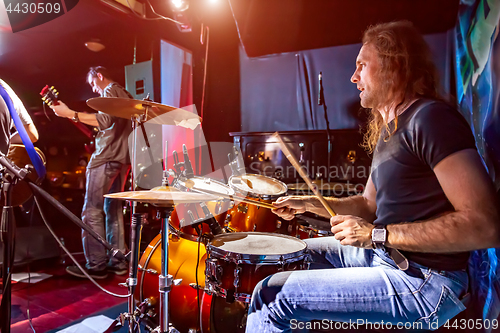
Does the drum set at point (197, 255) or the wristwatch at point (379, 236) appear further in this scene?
the drum set at point (197, 255)

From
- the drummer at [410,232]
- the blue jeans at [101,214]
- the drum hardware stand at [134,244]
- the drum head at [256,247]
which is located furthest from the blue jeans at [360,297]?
the blue jeans at [101,214]

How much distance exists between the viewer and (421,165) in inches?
42.0

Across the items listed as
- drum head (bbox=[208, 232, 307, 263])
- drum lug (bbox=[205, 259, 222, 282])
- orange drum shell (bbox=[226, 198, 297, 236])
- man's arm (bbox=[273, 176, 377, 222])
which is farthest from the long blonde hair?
orange drum shell (bbox=[226, 198, 297, 236])

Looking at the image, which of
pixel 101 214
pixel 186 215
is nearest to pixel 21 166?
pixel 101 214

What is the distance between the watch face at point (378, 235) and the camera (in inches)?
40.4

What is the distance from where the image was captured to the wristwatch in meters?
1.03

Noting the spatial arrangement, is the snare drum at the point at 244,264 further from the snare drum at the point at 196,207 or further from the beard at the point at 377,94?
the beard at the point at 377,94

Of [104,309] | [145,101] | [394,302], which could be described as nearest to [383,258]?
[394,302]

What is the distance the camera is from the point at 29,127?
2.30 m

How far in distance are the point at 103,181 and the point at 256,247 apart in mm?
2174

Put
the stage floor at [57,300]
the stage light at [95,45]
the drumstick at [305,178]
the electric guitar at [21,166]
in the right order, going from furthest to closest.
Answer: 1. the stage light at [95,45]
2. the electric guitar at [21,166]
3. the stage floor at [57,300]
4. the drumstick at [305,178]

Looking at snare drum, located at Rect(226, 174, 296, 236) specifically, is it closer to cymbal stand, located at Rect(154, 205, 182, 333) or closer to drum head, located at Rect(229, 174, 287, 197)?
drum head, located at Rect(229, 174, 287, 197)

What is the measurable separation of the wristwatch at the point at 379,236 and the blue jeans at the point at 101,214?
8.70 ft

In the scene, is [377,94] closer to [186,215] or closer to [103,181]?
[186,215]
